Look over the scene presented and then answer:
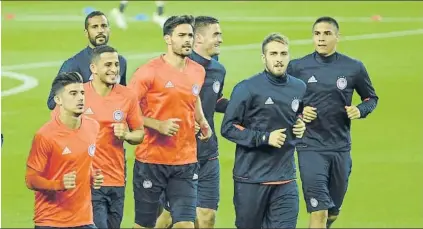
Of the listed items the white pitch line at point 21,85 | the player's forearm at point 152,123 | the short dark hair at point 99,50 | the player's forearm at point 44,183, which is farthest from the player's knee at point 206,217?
the white pitch line at point 21,85

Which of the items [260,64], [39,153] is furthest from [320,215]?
[260,64]

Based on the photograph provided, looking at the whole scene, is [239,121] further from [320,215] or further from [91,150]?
[320,215]

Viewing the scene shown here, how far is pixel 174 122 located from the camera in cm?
1245

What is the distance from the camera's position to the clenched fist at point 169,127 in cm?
1236

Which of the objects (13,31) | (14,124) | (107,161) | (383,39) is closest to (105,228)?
(107,161)

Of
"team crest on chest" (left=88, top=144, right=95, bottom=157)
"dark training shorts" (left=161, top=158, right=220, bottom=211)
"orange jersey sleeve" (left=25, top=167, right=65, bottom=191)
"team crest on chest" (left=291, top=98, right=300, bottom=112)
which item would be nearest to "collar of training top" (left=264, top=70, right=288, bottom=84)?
"team crest on chest" (left=291, top=98, right=300, bottom=112)

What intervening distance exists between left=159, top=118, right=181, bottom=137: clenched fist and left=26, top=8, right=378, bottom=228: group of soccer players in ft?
0.04

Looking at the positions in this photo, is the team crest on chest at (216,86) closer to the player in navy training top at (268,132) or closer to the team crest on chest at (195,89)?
the team crest on chest at (195,89)

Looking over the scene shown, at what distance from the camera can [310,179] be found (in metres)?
13.2

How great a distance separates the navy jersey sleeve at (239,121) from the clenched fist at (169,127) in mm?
505

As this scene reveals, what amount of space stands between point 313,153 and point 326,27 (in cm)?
125

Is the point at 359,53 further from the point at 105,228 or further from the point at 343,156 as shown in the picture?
the point at 105,228

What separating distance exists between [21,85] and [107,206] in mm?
14745

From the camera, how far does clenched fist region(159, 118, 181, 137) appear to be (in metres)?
12.4
